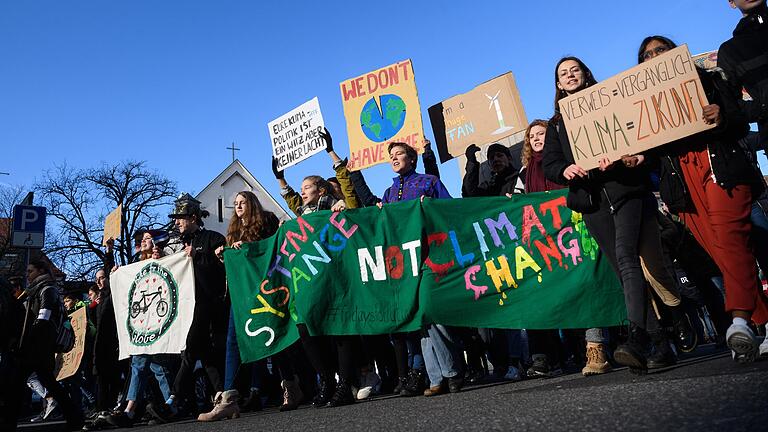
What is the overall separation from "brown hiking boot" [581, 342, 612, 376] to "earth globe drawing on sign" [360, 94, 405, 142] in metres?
3.50

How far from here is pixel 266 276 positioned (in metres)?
5.59

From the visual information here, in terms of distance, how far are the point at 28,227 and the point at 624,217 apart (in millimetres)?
10057

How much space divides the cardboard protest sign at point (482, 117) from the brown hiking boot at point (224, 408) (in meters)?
3.71

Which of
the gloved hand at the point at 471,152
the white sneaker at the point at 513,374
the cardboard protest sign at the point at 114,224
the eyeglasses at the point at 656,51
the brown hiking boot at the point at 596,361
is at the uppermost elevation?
the cardboard protest sign at the point at 114,224

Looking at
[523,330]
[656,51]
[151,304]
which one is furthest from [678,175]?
[151,304]

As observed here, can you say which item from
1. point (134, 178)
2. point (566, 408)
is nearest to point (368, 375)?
point (566, 408)

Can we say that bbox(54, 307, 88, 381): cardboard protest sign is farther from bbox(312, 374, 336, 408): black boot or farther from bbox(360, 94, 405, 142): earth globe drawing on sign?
bbox(312, 374, 336, 408): black boot

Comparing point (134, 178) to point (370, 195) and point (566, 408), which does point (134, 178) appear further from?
point (566, 408)

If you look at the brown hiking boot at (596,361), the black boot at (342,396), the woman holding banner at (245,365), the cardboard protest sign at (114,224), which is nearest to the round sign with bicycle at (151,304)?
the woman holding banner at (245,365)

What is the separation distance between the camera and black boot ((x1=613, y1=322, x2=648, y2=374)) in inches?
135

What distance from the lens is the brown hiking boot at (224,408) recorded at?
516 centimetres

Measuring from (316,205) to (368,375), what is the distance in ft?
5.63

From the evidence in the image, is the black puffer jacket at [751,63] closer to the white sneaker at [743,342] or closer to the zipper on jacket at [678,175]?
the zipper on jacket at [678,175]

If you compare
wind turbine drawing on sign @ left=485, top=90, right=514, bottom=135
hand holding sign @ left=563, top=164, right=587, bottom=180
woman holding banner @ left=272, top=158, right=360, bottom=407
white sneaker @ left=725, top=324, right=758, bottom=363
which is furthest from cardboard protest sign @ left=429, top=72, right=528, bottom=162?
white sneaker @ left=725, top=324, right=758, bottom=363
